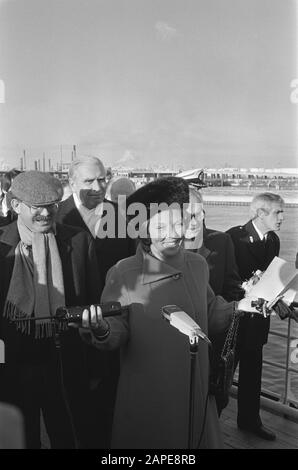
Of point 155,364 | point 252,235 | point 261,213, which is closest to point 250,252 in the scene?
point 252,235

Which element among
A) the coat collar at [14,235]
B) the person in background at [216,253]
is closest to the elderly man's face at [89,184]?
the person in background at [216,253]

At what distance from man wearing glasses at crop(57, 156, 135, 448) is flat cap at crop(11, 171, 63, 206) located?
1.74 ft

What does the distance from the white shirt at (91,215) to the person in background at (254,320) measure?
1046 millimetres

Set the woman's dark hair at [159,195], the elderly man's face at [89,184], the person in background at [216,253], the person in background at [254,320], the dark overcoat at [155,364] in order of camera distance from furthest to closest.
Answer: the person in background at [254,320], the elderly man's face at [89,184], the person in background at [216,253], the woman's dark hair at [159,195], the dark overcoat at [155,364]

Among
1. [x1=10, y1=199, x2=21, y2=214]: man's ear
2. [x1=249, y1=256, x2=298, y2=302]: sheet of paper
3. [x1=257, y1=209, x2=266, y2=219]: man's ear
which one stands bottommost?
[x1=249, y1=256, x2=298, y2=302]: sheet of paper

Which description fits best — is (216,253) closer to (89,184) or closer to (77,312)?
(89,184)

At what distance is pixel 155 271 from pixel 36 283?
588 millimetres

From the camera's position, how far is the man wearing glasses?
9.03 ft

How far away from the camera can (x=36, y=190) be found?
7.73 ft

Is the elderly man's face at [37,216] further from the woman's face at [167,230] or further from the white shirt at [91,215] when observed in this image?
the white shirt at [91,215]

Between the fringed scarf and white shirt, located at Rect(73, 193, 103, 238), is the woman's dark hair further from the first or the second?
white shirt, located at Rect(73, 193, 103, 238)

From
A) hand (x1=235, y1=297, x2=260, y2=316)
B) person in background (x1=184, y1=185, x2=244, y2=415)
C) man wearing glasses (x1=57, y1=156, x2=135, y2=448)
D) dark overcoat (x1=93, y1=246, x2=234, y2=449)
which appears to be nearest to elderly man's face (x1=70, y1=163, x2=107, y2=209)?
man wearing glasses (x1=57, y1=156, x2=135, y2=448)

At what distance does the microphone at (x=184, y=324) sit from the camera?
5.80ft

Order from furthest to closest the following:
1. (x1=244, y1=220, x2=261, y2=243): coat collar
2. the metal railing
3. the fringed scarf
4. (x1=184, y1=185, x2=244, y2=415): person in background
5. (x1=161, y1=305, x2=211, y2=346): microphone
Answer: the metal railing, (x1=244, y1=220, x2=261, y2=243): coat collar, (x1=184, y1=185, x2=244, y2=415): person in background, the fringed scarf, (x1=161, y1=305, x2=211, y2=346): microphone
